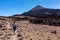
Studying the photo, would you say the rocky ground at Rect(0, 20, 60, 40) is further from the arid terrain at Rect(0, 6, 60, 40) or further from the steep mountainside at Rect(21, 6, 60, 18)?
the steep mountainside at Rect(21, 6, 60, 18)

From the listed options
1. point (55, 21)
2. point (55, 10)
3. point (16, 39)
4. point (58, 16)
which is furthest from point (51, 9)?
point (16, 39)

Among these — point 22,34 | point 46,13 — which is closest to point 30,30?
point 22,34

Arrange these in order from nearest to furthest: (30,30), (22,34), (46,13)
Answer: (22,34), (30,30), (46,13)

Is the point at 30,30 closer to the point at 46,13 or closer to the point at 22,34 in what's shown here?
the point at 22,34

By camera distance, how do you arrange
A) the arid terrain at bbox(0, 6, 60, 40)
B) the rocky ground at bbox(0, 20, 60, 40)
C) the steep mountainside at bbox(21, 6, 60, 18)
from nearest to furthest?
the rocky ground at bbox(0, 20, 60, 40) → the arid terrain at bbox(0, 6, 60, 40) → the steep mountainside at bbox(21, 6, 60, 18)

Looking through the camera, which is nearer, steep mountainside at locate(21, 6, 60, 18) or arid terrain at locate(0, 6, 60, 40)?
arid terrain at locate(0, 6, 60, 40)

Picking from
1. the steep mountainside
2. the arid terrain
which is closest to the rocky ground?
the arid terrain

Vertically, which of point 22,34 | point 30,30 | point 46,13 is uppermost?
point 46,13

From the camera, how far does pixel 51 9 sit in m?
Answer: 99.4

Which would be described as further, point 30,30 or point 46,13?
point 46,13

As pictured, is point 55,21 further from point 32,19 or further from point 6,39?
point 6,39

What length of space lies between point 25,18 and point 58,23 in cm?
1442

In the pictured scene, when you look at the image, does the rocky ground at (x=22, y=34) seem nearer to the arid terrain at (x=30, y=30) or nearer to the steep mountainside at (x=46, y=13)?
the arid terrain at (x=30, y=30)

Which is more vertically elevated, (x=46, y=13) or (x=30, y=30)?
(x=46, y=13)
